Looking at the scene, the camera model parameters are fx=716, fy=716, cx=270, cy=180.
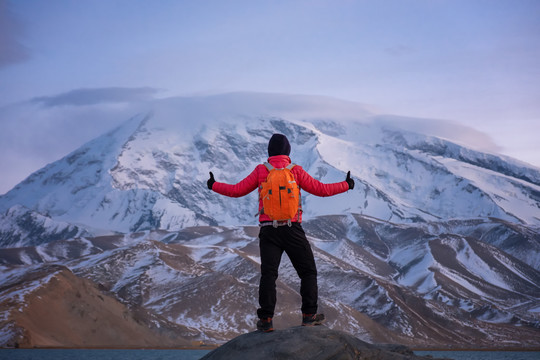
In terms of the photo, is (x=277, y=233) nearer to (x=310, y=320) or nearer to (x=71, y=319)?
(x=310, y=320)

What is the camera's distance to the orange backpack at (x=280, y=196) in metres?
16.6

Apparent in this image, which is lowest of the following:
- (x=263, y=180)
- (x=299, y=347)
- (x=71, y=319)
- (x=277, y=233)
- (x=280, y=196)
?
(x=71, y=319)

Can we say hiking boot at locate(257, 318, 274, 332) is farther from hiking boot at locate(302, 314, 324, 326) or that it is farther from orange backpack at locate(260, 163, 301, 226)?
orange backpack at locate(260, 163, 301, 226)

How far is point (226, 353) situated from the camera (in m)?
17.5

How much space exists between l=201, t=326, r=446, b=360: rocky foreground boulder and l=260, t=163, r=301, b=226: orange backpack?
274 centimetres

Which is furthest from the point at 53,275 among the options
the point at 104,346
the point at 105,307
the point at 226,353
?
the point at 226,353

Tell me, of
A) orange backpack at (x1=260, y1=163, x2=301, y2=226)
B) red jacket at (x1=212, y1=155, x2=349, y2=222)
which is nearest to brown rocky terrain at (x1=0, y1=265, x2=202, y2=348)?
red jacket at (x1=212, y1=155, x2=349, y2=222)

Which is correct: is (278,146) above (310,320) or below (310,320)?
above

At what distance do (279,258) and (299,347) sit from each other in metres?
2.12

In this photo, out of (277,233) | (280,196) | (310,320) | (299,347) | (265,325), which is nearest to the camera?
(299,347)

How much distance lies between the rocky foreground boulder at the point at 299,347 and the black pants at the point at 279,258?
0.60 metres

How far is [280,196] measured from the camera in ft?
54.5

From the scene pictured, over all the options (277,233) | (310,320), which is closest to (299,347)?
(310,320)

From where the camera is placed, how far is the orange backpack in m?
16.6
